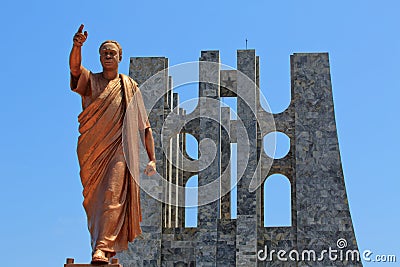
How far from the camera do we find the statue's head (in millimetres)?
8836

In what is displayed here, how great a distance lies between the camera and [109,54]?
29.0 ft

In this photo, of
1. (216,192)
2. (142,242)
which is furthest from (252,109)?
(142,242)

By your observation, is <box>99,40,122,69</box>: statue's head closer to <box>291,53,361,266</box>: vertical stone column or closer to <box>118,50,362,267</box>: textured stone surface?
<box>118,50,362,267</box>: textured stone surface

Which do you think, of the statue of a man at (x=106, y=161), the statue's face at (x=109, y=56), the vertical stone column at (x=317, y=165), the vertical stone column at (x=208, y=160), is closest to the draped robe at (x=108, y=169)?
the statue of a man at (x=106, y=161)

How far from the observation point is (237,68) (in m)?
25.1

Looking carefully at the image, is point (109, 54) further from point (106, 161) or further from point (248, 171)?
point (248, 171)

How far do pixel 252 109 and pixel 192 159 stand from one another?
11.8 ft

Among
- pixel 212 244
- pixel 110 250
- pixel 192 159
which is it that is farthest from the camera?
pixel 192 159

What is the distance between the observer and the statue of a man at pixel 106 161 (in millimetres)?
8266

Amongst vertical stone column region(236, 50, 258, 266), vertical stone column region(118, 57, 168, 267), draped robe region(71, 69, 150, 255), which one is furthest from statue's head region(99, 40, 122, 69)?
vertical stone column region(236, 50, 258, 266)

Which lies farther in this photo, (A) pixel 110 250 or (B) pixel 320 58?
(B) pixel 320 58

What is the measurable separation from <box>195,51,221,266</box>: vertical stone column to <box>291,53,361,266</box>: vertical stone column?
2306 millimetres

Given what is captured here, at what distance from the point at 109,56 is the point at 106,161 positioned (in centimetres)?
115

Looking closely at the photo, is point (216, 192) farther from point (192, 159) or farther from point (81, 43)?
point (81, 43)
